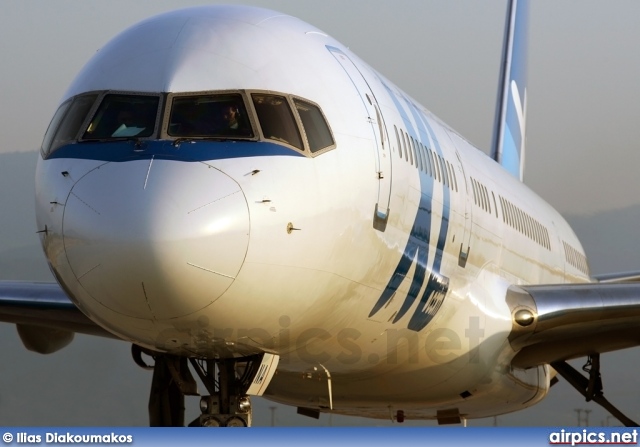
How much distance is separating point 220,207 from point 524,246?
10650mm

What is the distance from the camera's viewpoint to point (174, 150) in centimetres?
909

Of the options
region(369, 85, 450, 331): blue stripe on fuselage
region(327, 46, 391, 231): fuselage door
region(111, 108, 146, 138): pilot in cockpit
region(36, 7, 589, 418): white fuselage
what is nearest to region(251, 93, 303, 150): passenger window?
region(36, 7, 589, 418): white fuselage

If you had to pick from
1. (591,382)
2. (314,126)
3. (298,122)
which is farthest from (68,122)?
(591,382)

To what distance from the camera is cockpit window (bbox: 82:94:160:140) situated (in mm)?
9453

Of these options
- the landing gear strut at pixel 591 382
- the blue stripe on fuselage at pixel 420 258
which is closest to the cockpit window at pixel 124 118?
the blue stripe on fuselage at pixel 420 258

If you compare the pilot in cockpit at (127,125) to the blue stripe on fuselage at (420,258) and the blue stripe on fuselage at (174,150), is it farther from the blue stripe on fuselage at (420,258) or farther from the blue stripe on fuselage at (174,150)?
the blue stripe on fuselage at (420,258)

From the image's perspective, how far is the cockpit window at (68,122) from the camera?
32.6 ft

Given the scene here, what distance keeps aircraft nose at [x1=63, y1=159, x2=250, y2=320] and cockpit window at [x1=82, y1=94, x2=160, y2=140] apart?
0.52m

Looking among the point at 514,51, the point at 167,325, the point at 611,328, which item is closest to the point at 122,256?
the point at 167,325

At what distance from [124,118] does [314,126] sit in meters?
1.55

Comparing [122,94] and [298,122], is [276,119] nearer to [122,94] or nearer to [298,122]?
[298,122]

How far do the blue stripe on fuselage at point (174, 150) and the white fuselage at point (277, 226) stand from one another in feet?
0.06

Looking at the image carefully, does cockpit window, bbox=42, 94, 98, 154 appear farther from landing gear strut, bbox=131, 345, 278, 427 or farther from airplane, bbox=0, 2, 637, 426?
landing gear strut, bbox=131, 345, 278, 427

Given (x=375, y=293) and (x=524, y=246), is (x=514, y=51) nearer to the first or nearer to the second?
(x=524, y=246)
